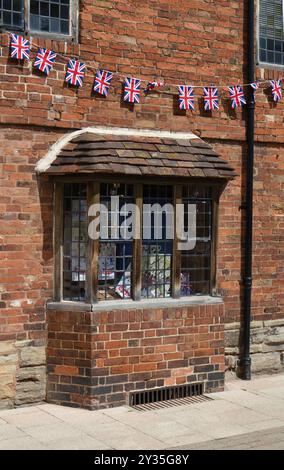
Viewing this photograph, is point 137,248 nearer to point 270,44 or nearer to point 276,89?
point 276,89

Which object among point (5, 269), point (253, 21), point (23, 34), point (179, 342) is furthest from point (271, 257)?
point (23, 34)

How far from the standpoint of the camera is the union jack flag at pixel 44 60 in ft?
25.3

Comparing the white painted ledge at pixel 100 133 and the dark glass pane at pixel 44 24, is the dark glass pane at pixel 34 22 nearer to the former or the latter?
the dark glass pane at pixel 44 24

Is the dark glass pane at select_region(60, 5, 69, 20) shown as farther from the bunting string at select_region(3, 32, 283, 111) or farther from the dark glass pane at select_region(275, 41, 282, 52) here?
the dark glass pane at select_region(275, 41, 282, 52)

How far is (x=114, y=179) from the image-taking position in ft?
25.3

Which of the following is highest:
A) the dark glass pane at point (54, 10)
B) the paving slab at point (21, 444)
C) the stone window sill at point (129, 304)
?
the dark glass pane at point (54, 10)

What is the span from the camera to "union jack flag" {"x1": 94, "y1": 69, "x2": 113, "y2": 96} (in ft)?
26.6

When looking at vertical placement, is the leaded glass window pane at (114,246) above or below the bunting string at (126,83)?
below

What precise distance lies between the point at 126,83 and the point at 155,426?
420 centimetres

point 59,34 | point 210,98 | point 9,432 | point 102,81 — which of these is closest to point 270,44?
point 210,98

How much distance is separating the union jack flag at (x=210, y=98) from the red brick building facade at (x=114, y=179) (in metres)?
0.10

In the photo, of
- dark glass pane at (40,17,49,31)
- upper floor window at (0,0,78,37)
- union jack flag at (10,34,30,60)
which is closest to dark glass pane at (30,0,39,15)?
upper floor window at (0,0,78,37)

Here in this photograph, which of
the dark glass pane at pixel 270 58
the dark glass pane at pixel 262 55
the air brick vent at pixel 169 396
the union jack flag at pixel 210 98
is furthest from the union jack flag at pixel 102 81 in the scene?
the air brick vent at pixel 169 396

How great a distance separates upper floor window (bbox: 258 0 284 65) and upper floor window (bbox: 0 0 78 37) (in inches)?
116
